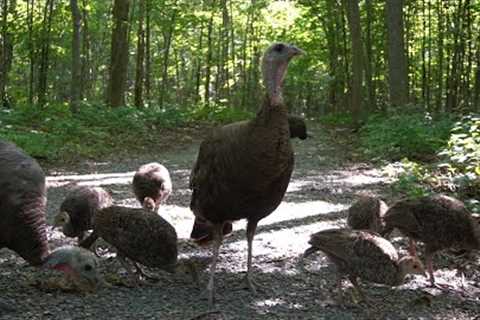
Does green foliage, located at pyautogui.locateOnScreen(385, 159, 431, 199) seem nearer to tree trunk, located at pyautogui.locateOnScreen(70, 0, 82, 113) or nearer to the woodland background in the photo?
the woodland background

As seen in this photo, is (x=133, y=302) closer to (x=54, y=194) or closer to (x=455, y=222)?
(x=455, y=222)

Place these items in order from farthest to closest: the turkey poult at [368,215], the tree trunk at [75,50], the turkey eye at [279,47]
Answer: the tree trunk at [75,50] → the turkey poult at [368,215] → the turkey eye at [279,47]

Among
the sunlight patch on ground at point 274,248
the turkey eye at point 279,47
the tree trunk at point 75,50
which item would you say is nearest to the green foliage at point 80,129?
the tree trunk at point 75,50

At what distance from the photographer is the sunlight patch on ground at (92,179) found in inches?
472

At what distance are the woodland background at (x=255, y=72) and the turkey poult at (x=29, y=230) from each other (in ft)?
13.1

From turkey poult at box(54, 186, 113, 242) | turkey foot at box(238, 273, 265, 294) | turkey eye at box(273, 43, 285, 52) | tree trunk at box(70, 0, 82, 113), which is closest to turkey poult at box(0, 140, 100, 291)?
turkey foot at box(238, 273, 265, 294)

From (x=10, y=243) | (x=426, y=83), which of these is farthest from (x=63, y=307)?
(x=426, y=83)

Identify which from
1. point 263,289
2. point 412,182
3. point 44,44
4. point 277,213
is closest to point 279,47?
point 263,289

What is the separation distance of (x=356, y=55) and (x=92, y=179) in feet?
49.4

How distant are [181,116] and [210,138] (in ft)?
71.1

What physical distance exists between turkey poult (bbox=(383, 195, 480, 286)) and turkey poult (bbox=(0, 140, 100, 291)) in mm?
3216

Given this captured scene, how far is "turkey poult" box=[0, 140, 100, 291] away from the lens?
5.01 metres

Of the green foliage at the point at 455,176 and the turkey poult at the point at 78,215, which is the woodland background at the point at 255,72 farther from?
the turkey poult at the point at 78,215

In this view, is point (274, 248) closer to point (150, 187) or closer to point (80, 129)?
point (150, 187)
